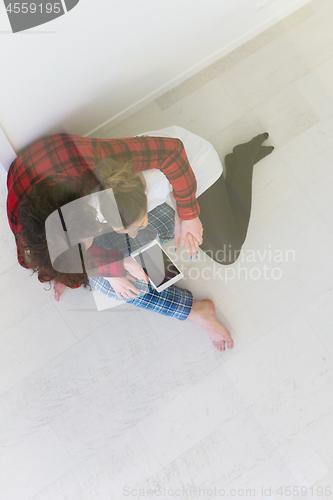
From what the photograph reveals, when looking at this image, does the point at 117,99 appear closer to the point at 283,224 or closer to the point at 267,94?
the point at 267,94

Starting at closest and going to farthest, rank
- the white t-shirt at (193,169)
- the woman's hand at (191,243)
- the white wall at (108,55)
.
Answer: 1. the white wall at (108,55)
2. the white t-shirt at (193,169)
3. the woman's hand at (191,243)

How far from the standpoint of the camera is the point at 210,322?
4.30ft

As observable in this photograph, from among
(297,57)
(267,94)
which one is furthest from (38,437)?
(297,57)

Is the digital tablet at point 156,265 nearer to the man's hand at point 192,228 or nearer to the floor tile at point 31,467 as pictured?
the man's hand at point 192,228

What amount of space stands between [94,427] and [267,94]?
1486 mm

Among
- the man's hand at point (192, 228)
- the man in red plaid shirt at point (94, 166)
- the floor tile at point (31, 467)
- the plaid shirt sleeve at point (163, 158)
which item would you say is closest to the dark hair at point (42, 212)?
the man in red plaid shirt at point (94, 166)

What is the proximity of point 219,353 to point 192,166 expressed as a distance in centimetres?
73

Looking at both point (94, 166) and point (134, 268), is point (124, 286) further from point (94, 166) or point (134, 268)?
point (94, 166)

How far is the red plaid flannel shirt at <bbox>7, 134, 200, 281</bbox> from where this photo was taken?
90 centimetres

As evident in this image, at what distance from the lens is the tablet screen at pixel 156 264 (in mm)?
1228

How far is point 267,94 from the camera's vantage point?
137 cm

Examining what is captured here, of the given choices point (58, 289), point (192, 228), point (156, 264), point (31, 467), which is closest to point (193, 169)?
point (192, 228)

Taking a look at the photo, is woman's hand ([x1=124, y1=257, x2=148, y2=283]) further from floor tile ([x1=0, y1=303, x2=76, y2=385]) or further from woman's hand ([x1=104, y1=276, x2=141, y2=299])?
floor tile ([x1=0, y1=303, x2=76, y2=385])

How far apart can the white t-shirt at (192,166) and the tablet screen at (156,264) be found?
175 mm
